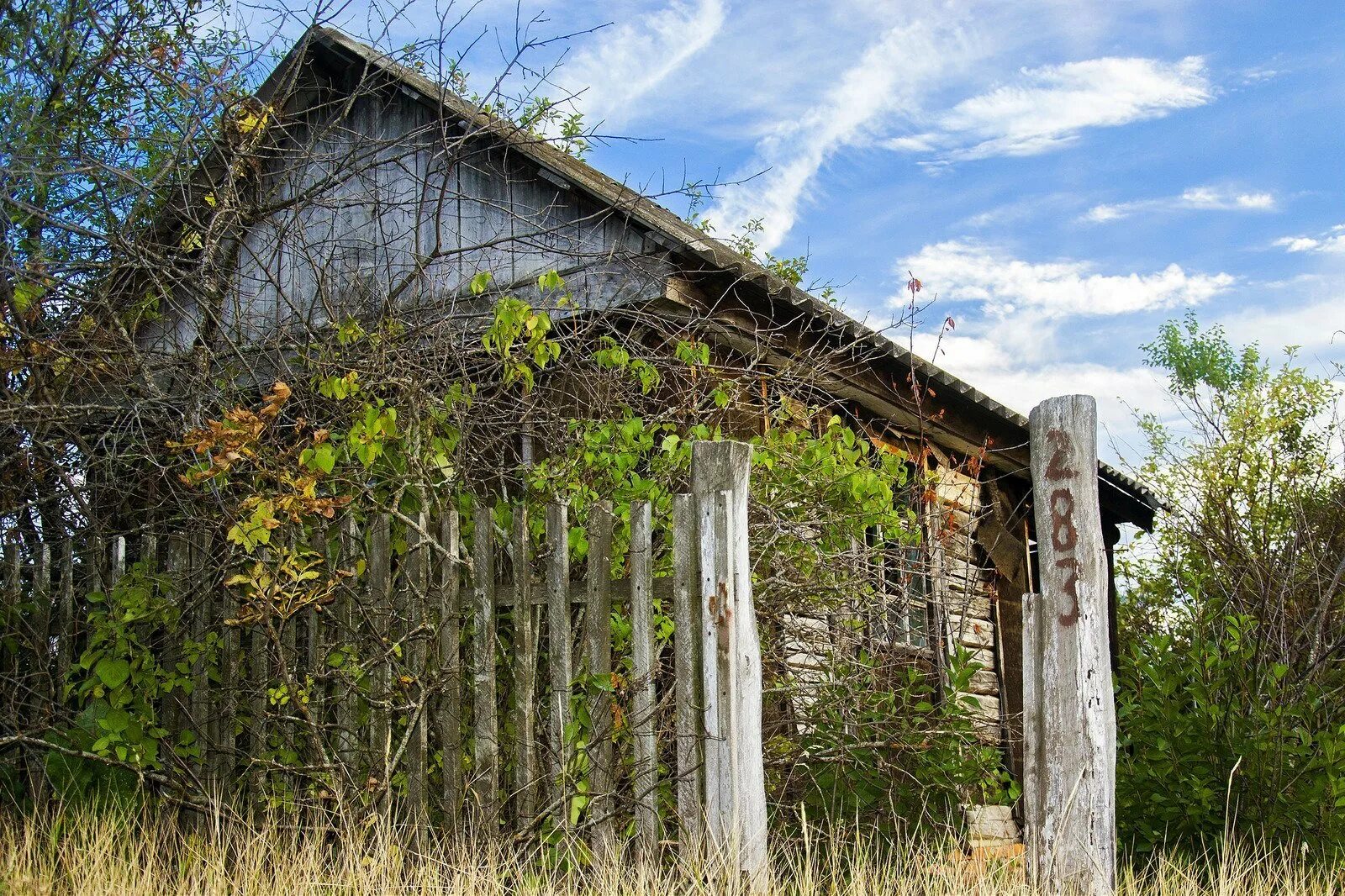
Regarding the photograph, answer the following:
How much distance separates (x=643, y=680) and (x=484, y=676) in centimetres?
67

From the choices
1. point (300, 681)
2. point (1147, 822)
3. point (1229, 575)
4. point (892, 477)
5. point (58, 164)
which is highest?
point (58, 164)

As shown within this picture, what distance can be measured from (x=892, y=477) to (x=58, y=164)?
154 inches

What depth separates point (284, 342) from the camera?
5.28 m

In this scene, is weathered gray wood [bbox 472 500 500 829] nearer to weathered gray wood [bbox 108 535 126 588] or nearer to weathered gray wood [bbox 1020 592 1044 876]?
weathered gray wood [bbox 1020 592 1044 876]

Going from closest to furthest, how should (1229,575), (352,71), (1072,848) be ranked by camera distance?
(1072,848), (1229,575), (352,71)

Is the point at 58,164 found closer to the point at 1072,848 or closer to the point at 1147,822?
the point at 1072,848

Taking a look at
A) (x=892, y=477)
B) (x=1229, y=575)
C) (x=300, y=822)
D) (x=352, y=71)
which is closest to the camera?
(x=300, y=822)

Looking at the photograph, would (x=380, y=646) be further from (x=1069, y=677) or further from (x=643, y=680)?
(x=1069, y=677)

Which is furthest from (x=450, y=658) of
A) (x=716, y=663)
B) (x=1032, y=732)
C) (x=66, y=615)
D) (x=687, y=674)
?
(x=66, y=615)

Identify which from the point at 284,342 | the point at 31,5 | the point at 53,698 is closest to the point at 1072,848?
the point at 284,342

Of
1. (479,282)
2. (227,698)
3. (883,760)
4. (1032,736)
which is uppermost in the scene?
(479,282)

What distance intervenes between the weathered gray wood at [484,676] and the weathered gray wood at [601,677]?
1.32ft

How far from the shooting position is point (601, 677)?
3.80m

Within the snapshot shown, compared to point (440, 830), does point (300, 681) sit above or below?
above
